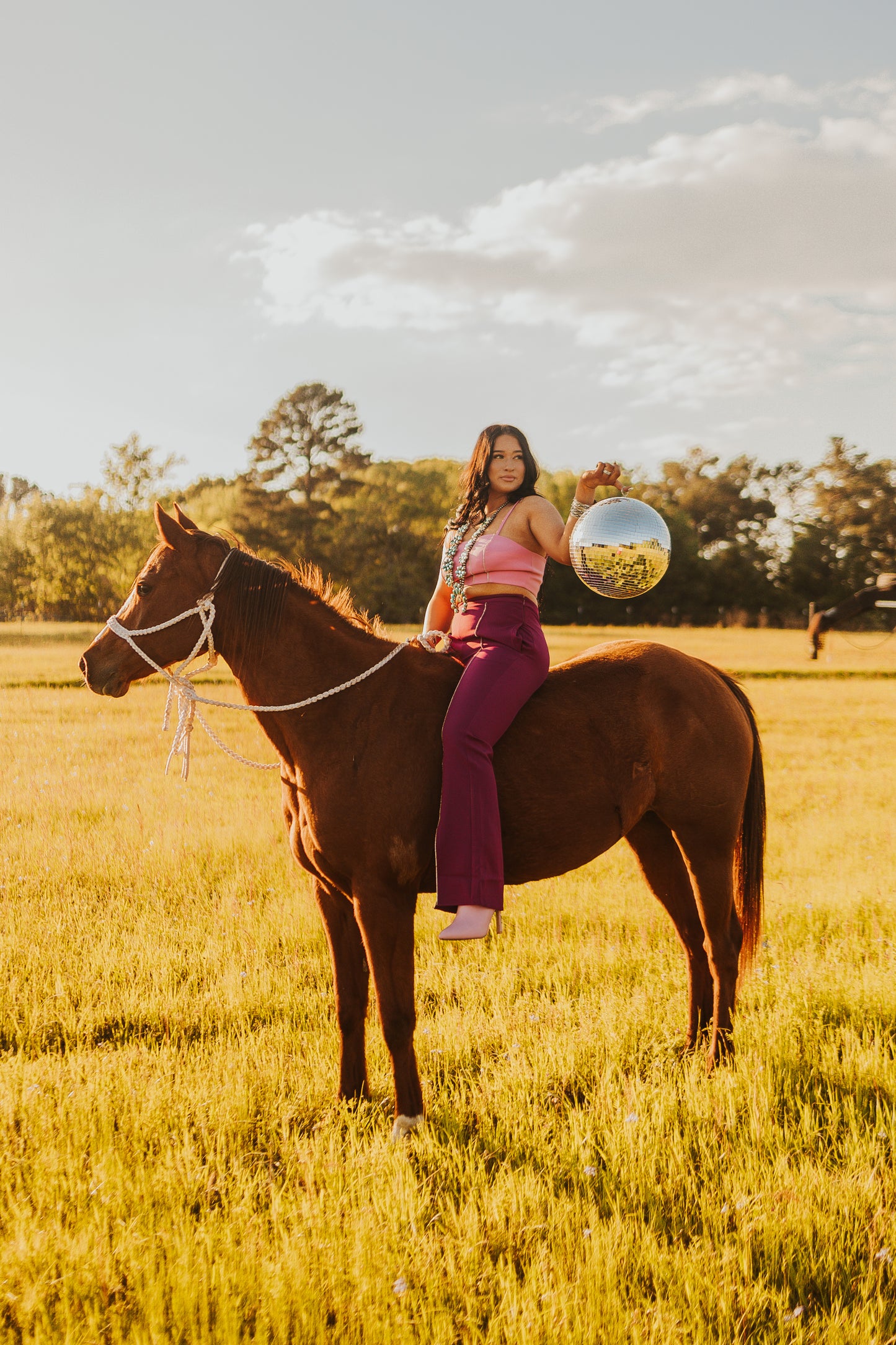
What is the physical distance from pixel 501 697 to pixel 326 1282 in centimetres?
229

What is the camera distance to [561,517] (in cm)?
382

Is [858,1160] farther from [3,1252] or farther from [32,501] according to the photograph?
[32,501]

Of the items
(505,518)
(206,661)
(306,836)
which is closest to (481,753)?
(306,836)

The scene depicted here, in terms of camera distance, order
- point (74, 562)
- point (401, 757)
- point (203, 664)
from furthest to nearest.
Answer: point (74, 562) → point (203, 664) → point (401, 757)

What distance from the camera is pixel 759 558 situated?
72.2 m

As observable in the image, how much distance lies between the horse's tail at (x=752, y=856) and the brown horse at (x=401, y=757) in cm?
25

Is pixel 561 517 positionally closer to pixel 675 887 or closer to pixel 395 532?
pixel 675 887

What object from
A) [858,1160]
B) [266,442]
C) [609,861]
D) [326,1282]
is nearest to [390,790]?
[326,1282]

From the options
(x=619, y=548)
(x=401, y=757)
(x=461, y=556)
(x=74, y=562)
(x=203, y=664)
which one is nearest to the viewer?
(x=619, y=548)

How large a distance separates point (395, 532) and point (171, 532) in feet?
195

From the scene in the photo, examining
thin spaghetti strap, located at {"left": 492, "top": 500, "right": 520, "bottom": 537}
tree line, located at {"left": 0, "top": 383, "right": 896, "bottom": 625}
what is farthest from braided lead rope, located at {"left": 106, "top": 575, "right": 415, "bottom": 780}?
tree line, located at {"left": 0, "top": 383, "right": 896, "bottom": 625}

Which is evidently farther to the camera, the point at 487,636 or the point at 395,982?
the point at 487,636

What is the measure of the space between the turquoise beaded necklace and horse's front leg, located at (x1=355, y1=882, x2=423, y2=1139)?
146cm

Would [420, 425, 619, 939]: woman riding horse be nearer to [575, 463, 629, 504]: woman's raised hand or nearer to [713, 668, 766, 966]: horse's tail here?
[575, 463, 629, 504]: woman's raised hand
